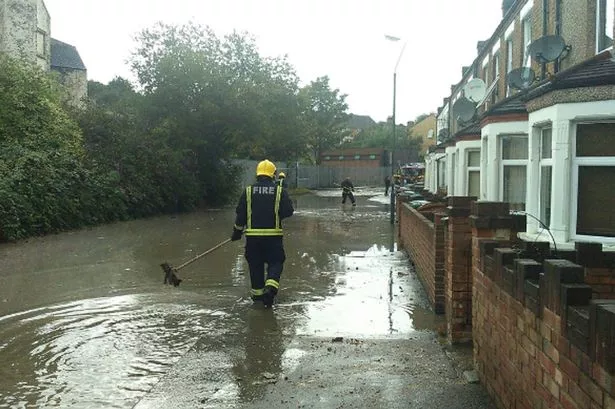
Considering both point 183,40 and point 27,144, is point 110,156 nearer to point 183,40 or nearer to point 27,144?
point 27,144

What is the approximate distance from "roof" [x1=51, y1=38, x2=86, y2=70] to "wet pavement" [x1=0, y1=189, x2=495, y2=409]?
1445 inches

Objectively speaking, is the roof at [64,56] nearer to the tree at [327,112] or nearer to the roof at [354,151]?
the tree at [327,112]

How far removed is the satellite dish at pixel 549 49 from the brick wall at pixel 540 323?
570 cm

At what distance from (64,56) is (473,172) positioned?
38.1 meters

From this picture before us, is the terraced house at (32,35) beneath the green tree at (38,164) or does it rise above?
above

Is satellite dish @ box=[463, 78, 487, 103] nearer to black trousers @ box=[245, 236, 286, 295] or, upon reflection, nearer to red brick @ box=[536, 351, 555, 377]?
black trousers @ box=[245, 236, 286, 295]

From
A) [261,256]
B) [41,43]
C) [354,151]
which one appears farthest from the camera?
[354,151]

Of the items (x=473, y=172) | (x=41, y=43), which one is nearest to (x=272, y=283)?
(x=473, y=172)

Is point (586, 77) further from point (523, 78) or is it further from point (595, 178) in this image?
point (523, 78)

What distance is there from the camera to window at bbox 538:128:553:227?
868cm

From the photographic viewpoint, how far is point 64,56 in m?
46.6

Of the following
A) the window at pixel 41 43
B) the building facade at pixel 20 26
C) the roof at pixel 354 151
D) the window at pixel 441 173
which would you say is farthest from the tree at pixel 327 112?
the window at pixel 441 173

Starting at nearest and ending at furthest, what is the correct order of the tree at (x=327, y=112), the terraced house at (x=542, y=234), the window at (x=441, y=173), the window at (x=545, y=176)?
the terraced house at (x=542, y=234) < the window at (x=545, y=176) < the window at (x=441, y=173) < the tree at (x=327, y=112)

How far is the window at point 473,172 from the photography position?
54.0 ft
